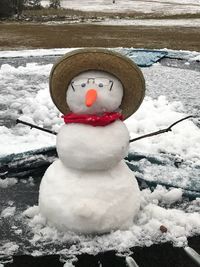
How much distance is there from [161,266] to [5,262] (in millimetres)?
776

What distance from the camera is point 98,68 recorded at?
2.54 metres

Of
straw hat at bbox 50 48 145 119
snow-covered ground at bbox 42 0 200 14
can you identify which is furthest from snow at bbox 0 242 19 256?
snow-covered ground at bbox 42 0 200 14

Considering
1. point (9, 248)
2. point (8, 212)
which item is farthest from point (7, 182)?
point (9, 248)

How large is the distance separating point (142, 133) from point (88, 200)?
79.8 inches

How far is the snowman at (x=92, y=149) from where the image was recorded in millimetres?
2488

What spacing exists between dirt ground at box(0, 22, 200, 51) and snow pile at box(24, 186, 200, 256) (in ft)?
31.0

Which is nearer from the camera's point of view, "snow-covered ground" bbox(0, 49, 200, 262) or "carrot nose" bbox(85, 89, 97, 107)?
"carrot nose" bbox(85, 89, 97, 107)

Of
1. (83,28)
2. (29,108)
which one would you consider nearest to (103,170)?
(29,108)

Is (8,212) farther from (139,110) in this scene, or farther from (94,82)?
(139,110)

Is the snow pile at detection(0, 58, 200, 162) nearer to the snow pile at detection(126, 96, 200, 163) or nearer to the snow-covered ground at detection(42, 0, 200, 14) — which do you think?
the snow pile at detection(126, 96, 200, 163)

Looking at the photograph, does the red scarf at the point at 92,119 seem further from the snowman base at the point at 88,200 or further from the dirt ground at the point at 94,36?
the dirt ground at the point at 94,36

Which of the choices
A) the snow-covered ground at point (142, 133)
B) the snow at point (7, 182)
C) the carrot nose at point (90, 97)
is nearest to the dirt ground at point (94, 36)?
the snow-covered ground at point (142, 133)

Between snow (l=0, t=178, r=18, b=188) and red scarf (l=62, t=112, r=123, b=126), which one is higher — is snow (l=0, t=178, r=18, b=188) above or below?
below

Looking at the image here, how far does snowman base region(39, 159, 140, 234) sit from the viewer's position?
249cm
